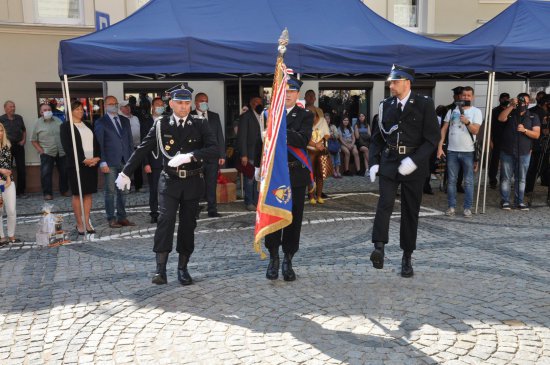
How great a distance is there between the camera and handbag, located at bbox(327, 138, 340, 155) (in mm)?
13320

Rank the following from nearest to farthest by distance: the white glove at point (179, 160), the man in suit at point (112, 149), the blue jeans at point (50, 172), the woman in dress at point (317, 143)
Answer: the white glove at point (179, 160) → the man in suit at point (112, 149) → the woman in dress at point (317, 143) → the blue jeans at point (50, 172)

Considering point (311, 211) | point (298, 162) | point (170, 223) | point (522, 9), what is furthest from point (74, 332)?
point (522, 9)

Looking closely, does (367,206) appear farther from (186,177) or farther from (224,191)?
(186,177)

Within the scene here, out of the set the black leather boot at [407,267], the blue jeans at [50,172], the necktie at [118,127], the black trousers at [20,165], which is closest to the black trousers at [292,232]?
the black leather boot at [407,267]

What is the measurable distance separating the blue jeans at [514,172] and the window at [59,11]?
9.75 m

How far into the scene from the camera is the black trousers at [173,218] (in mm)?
5137

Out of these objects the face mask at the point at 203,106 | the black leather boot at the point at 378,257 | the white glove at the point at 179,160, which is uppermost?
the face mask at the point at 203,106

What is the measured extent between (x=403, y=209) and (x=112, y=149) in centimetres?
453

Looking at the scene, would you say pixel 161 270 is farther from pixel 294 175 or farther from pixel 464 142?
pixel 464 142

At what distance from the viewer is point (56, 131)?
11570 mm

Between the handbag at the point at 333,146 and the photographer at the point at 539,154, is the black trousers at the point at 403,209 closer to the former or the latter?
the photographer at the point at 539,154

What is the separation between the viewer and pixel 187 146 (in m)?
5.23

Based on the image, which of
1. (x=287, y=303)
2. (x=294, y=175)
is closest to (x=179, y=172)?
(x=294, y=175)

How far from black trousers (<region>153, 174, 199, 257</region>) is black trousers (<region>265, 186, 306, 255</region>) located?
748 millimetres
